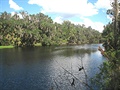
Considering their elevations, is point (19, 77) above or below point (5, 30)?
below

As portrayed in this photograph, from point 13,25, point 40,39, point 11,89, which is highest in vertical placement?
point 13,25

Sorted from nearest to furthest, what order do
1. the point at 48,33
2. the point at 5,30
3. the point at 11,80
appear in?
1. the point at 11,80
2. the point at 5,30
3. the point at 48,33

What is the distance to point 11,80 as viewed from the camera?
119 feet

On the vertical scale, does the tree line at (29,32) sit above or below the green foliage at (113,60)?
above

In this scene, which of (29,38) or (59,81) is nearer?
(59,81)

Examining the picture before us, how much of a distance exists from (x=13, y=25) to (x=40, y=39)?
2353cm

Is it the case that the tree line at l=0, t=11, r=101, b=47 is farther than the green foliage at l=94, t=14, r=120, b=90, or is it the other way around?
the tree line at l=0, t=11, r=101, b=47

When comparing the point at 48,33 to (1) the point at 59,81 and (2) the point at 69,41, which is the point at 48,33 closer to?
(2) the point at 69,41

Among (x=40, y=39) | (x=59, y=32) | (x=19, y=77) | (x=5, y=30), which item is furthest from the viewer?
(x=59, y=32)

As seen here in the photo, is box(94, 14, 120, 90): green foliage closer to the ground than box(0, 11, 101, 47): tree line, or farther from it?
closer to the ground

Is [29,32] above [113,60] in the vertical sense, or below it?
above

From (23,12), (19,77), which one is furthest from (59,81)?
(23,12)

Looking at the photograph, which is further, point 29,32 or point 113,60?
point 29,32

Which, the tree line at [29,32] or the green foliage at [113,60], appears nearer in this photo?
the green foliage at [113,60]
